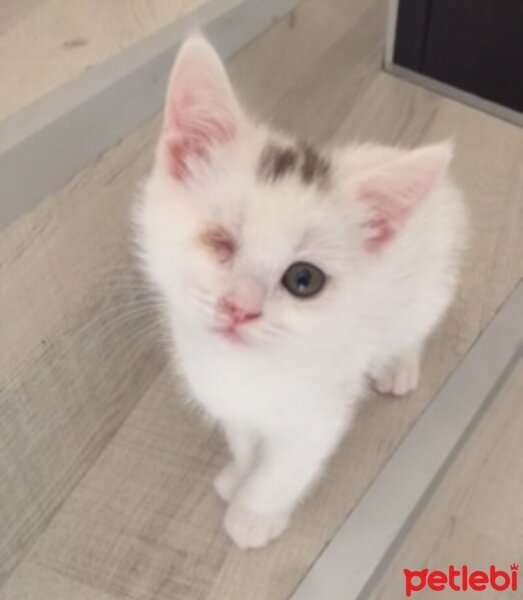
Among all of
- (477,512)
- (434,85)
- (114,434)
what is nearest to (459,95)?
(434,85)

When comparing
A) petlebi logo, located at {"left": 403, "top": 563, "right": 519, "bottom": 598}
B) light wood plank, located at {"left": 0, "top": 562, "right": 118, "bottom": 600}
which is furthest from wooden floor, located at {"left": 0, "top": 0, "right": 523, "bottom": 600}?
petlebi logo, located at {"left": 403, "top": 563, "right": 519, "bottom": 598}

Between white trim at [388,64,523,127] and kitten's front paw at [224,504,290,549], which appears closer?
kitten's front paw at [224,504,290,549]

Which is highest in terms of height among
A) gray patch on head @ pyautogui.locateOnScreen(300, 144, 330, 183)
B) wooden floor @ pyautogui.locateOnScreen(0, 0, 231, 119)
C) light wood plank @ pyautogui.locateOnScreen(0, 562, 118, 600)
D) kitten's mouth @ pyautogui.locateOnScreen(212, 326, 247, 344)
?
gray patch on head @ pyautogui.locateOnScreen(300, 144, 330, 183)

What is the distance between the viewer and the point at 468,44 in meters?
1.51

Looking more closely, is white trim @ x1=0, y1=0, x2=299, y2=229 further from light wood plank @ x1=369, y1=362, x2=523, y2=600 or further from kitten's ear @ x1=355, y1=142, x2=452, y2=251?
light wood plank @ x1=369, y1=362, x2=523, y2=600

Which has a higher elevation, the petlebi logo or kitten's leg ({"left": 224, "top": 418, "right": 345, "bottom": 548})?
kitten's leg ({"left": 224, "top": 418, "right": 345, "bottom": 548})

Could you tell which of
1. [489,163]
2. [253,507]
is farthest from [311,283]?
[489,163]

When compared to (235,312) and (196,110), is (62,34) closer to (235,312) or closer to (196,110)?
(196,110)

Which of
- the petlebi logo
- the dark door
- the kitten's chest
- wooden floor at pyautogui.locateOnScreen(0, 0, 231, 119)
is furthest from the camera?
the dark door

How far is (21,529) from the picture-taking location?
104 cm

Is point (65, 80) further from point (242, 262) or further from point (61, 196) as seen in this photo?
point (242, 262)

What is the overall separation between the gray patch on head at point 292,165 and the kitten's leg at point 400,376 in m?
0.40

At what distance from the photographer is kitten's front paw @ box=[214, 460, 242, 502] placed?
42.3 inches

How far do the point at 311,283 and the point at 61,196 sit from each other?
0.49m
